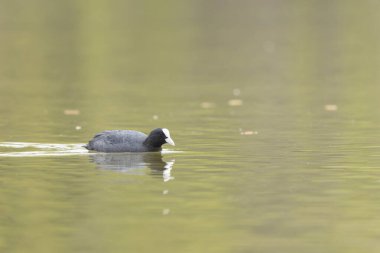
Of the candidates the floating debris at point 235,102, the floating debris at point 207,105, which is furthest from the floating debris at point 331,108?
the floating debris at point 207,105

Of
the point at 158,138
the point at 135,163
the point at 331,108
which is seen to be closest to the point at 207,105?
the point at 331,108

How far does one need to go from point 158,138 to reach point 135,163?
86cm

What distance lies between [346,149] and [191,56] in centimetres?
2065

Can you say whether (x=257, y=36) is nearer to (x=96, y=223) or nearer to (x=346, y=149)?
(x=346, y=149)

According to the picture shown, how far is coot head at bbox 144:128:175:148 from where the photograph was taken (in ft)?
64.6

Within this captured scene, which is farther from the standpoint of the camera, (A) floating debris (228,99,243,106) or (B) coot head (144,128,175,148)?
(A) floating debris (228,99,243,106)

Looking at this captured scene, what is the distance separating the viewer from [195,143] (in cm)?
2097

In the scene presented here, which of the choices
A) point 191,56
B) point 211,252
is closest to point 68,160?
point 211,252

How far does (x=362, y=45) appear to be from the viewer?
44531 mm

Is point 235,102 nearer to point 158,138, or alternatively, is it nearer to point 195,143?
point 195,143

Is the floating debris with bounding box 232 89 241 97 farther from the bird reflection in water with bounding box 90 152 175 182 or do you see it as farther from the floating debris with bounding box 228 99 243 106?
the bird reflection in water with bounding box 90 152 175 182

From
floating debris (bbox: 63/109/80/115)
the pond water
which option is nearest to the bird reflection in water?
the pond water

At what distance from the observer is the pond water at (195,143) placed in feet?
45.4

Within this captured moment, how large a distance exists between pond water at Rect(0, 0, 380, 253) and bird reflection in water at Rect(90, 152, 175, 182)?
1.2 inches
